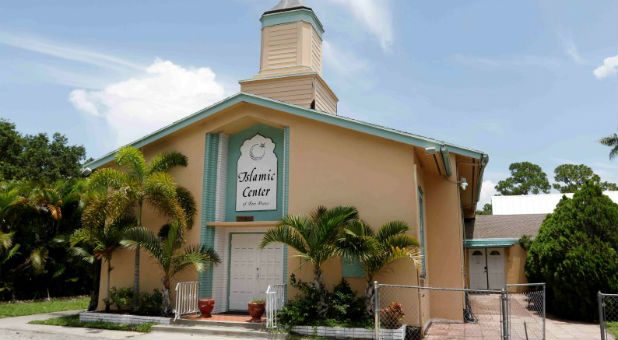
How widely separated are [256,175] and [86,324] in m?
6.20

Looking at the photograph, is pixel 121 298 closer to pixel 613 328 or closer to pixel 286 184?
pixel 286 184

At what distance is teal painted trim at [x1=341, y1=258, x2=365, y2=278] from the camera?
11.7 m

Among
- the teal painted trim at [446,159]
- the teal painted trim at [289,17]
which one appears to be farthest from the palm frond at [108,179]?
the teal painted trim at [446,159]

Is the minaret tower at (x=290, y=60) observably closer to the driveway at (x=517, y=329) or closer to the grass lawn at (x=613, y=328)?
the driveway at (x=517, y=329)

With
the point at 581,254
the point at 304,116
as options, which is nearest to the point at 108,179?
the point at 304,116

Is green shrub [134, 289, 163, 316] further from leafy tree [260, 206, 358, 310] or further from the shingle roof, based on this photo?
the shingle roof

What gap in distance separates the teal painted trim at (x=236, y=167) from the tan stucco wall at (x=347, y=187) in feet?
0.94

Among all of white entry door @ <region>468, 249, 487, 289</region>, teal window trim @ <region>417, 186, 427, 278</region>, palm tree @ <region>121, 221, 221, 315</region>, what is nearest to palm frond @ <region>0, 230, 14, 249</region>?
palm tree @ <region>121, 221, 221, 315</region>

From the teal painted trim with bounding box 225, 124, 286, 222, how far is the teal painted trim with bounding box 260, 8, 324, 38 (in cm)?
520

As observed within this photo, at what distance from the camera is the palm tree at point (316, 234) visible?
11.1 metres

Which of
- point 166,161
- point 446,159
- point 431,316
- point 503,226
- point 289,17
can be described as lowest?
point 431,316

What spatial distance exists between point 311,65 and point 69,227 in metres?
12.0

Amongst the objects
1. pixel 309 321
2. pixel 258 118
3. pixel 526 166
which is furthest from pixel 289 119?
pixel 526 166

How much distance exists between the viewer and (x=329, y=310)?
11297 millimetres
